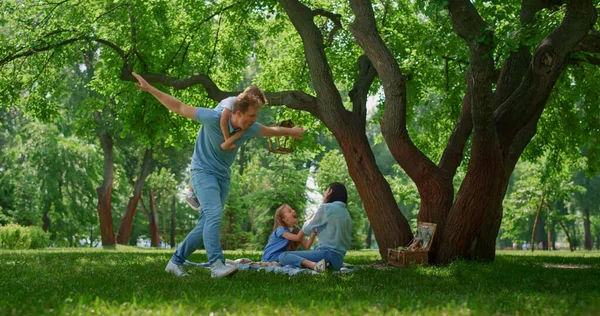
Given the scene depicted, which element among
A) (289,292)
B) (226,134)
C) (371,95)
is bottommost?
(289,292)

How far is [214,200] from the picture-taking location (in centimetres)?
785

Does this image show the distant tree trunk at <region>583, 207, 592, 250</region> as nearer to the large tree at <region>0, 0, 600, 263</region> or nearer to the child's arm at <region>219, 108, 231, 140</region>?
the large tree at <region>0, 0, 600, 263</region>

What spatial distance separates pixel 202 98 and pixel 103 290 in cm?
1257

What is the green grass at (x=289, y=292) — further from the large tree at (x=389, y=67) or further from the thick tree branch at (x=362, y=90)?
the thick tree branch at (x=362, y=90)

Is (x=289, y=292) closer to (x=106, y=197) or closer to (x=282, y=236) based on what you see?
(x=282, y=236)

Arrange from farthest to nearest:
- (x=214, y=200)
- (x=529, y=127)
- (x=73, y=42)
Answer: (x=73, y=42) < (x=529, y=127) < (x=214, y=200)

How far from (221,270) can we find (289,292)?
1680 mm

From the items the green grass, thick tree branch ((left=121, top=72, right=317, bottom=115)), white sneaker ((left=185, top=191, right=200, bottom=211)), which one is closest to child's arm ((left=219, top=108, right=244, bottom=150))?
white sneaker ((left=185, top=191, right=200, bottom=211))

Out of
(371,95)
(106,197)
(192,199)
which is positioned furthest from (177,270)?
(106,197)

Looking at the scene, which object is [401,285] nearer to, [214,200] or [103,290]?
[214,200]

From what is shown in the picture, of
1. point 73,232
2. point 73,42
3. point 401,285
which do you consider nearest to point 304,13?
point 73,42

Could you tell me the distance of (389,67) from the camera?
12117 millimetres

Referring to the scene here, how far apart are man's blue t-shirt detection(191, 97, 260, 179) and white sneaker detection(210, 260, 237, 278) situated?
102 centimetres

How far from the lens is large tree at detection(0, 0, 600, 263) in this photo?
10.5 meters
